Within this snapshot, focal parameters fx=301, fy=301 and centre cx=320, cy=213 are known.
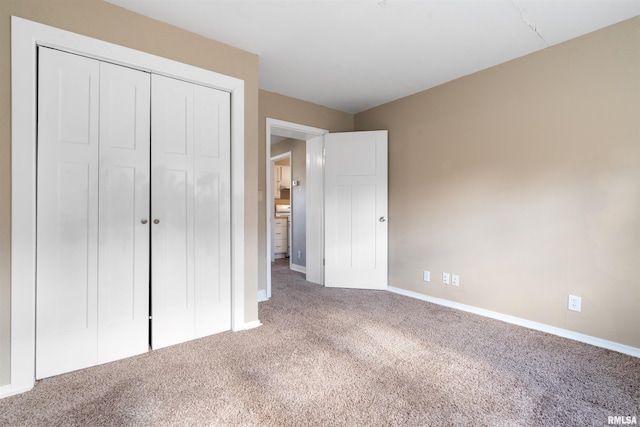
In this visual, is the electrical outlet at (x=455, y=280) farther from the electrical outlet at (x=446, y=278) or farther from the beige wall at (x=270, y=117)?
the beige wall at (x=270, y=117)

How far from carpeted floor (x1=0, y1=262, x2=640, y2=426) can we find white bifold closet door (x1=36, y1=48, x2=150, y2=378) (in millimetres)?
216

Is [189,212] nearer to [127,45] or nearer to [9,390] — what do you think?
[127,45]

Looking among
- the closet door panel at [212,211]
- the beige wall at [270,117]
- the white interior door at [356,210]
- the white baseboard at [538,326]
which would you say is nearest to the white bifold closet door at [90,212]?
the closet door panel at [212,211]

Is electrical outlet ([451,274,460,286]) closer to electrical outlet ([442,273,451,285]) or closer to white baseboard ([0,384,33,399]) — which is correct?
electrical outlet ([442,273,451,285])

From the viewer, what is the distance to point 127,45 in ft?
6.81

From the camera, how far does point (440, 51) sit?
2.67 m

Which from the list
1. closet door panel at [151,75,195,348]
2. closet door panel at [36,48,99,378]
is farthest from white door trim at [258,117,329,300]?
closet door panel at [36,48,99,378]

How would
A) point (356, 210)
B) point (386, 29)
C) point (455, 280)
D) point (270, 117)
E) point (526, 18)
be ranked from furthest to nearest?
point (356, 210) < point (270, 117) < point (455, 280) < point (386, 29) < point (526, 18)

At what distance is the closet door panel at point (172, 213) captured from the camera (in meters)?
2.23

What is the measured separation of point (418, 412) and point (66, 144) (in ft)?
8.44

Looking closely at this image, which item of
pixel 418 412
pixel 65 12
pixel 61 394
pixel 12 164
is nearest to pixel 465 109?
pixel 418 412

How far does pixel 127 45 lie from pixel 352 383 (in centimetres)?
266

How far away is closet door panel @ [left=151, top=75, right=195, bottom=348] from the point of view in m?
2.23

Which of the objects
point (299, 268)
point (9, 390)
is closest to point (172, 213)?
point (9, 390)
